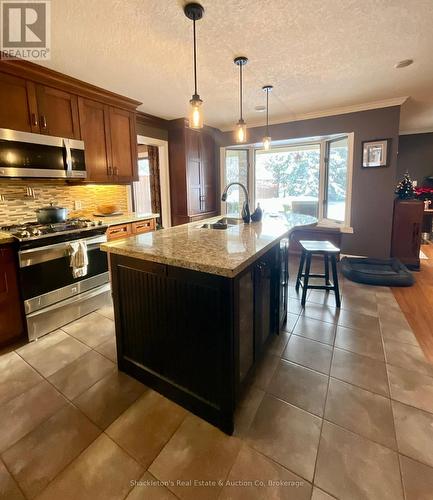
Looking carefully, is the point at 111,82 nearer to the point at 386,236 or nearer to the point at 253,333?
the point at 253,333

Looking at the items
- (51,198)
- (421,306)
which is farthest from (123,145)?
(421,306)

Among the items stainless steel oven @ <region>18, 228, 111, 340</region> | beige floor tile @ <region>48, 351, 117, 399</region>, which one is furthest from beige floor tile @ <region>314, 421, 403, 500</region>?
stainless steel oven @ <region>18, 228, 111, 340</region>

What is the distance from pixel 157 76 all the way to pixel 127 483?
128 inches

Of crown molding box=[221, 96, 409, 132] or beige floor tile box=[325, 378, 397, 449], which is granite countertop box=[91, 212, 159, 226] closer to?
beige floor tile box=[325, 378, 397, 449]

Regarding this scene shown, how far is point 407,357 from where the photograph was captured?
199 cm

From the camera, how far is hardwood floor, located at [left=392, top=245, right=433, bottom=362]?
88.3 inches

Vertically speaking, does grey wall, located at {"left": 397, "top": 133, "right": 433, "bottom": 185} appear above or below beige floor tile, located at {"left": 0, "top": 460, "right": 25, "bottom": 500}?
above

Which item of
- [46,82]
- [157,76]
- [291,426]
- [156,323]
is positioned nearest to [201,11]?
[157,76]

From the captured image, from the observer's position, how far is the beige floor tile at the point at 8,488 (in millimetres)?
1121

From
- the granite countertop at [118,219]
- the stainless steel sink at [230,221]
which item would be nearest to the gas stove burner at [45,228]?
the granite countertop at [118,219]

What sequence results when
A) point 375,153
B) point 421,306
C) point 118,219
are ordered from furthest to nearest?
point 375,153 < point 118,219 < point 421,306

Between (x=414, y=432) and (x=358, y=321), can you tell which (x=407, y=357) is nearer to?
(x=358, y=321)

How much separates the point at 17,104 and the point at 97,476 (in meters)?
2.84

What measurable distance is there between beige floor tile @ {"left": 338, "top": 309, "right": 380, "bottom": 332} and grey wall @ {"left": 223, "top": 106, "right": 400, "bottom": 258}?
2.00m
